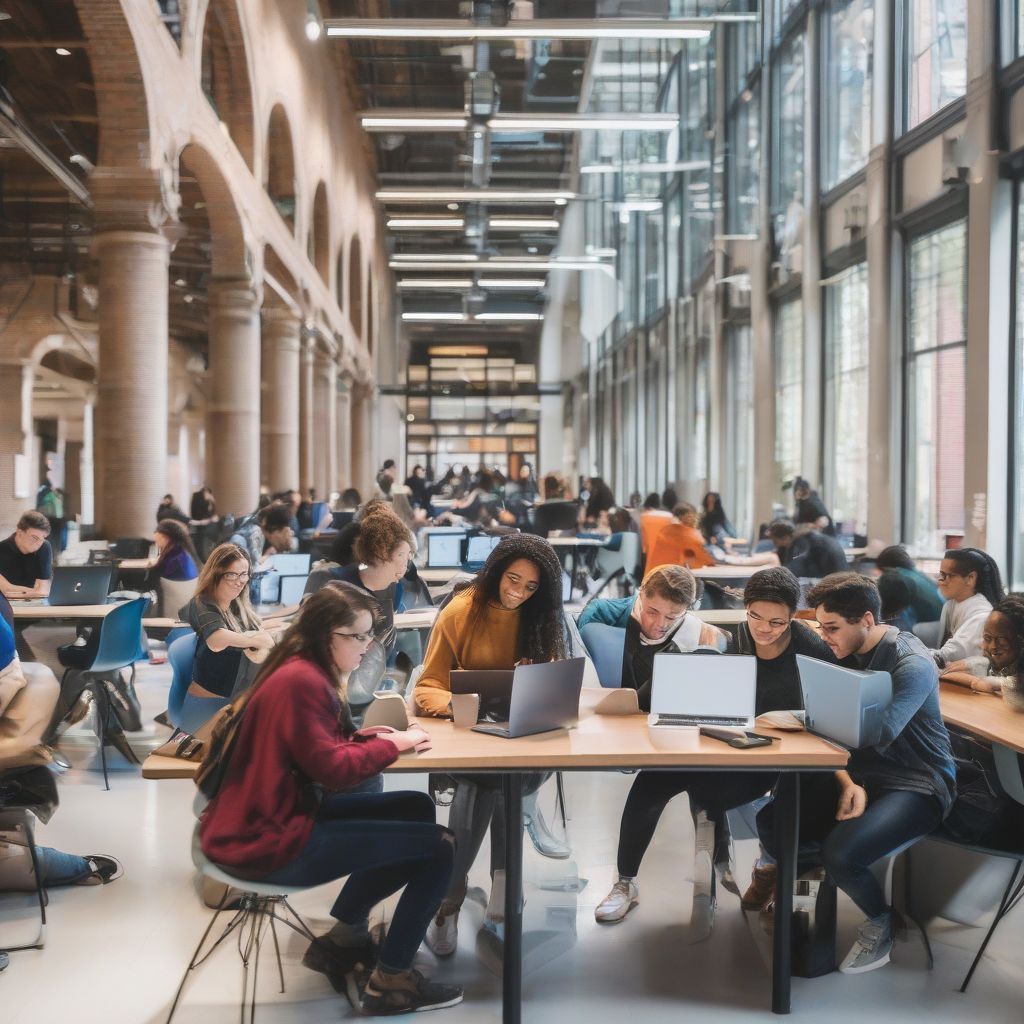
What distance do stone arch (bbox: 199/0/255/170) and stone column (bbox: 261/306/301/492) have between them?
424 centimetres

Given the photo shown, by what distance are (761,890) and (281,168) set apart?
48.8 feet

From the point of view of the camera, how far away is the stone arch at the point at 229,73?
42.1ft

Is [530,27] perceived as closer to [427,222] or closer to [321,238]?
[321,238]

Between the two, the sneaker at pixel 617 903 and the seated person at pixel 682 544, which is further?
the seated person at pixel 682 544

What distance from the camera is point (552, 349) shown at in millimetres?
35250

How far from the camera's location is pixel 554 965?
141 inches

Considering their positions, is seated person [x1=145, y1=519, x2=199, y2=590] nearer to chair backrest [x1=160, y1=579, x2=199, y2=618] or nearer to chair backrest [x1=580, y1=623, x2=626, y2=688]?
chair backrest [x1=160, y1=579, x2=199, y2=618]

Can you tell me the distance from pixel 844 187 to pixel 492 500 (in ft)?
21.2

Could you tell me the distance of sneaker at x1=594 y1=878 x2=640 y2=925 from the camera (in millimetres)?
3897

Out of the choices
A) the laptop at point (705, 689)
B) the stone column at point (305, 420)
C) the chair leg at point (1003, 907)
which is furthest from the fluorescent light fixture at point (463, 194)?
the chair leg at point (1003, 907)

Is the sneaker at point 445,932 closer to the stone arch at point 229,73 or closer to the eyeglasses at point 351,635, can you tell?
the eyeglasses at point 351,635

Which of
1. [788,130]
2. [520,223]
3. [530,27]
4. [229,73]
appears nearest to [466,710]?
[530,27]

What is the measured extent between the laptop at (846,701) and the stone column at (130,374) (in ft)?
26.6

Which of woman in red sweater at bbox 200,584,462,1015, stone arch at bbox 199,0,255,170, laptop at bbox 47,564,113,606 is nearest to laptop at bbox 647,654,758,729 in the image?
woman in red sweater at bbox 200,584,462,1015
